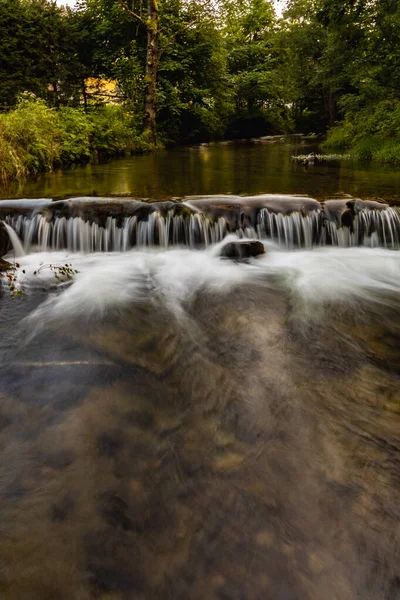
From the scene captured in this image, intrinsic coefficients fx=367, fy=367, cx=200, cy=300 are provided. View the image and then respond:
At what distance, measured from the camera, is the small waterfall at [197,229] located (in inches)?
222

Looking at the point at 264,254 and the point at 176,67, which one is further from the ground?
the point at 176,67

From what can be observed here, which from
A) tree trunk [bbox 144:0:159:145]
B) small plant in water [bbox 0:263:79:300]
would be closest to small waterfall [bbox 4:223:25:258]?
small plant in water [bbox 0:263:79:300]

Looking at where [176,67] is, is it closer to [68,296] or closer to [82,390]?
[68,296]

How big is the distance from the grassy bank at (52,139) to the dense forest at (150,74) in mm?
38

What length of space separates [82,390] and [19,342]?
1148 millimetres

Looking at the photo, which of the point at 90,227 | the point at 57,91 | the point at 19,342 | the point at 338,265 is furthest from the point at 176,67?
the point at 19,342

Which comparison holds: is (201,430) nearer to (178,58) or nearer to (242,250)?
(242,250)

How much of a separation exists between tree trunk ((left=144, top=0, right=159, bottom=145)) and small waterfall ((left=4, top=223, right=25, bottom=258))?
41.5ft

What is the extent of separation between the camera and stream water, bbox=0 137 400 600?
158 centimetres

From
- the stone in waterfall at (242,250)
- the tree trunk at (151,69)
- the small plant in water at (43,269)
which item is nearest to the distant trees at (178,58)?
the tree trunk at (151,69)

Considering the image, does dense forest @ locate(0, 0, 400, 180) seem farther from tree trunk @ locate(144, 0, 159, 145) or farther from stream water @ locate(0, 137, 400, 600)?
stream water @ locate(0, 137, 400, 600)

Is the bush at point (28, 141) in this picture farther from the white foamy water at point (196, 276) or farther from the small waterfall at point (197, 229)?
the white foamy water at point (196, 276)

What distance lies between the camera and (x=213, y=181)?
Answer: 804 centimetres

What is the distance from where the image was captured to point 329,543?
5.45 ft
